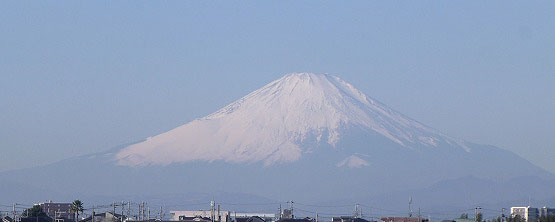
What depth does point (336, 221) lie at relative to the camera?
96.9 meters

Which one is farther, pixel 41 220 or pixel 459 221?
pixel 459 221

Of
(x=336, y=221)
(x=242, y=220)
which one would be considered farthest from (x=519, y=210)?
(x=242, y=220)

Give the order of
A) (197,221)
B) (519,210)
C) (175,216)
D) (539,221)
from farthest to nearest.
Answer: (175,216) < (519,210) < (197,221) < (539,221)

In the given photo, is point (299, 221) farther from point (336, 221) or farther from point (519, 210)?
point (519, 210)

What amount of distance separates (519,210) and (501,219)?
21617 mm

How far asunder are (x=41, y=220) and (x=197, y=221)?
1003cm

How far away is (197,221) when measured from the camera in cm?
8738

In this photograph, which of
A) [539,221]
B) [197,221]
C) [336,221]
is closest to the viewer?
[539,221]

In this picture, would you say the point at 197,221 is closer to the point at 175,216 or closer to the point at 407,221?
the point at 407,221

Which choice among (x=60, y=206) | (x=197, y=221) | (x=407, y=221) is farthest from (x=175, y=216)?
(x=197, y=221)

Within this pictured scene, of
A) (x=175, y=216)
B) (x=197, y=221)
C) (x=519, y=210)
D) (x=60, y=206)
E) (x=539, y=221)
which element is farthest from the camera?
(x=175, y=216)

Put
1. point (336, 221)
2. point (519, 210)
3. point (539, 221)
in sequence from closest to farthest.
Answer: point (539, 221) < point (336, 221) < point (519, 210)

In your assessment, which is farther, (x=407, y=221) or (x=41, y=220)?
(x=407, y=221)

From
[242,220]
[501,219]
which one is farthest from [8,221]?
[501,219]
